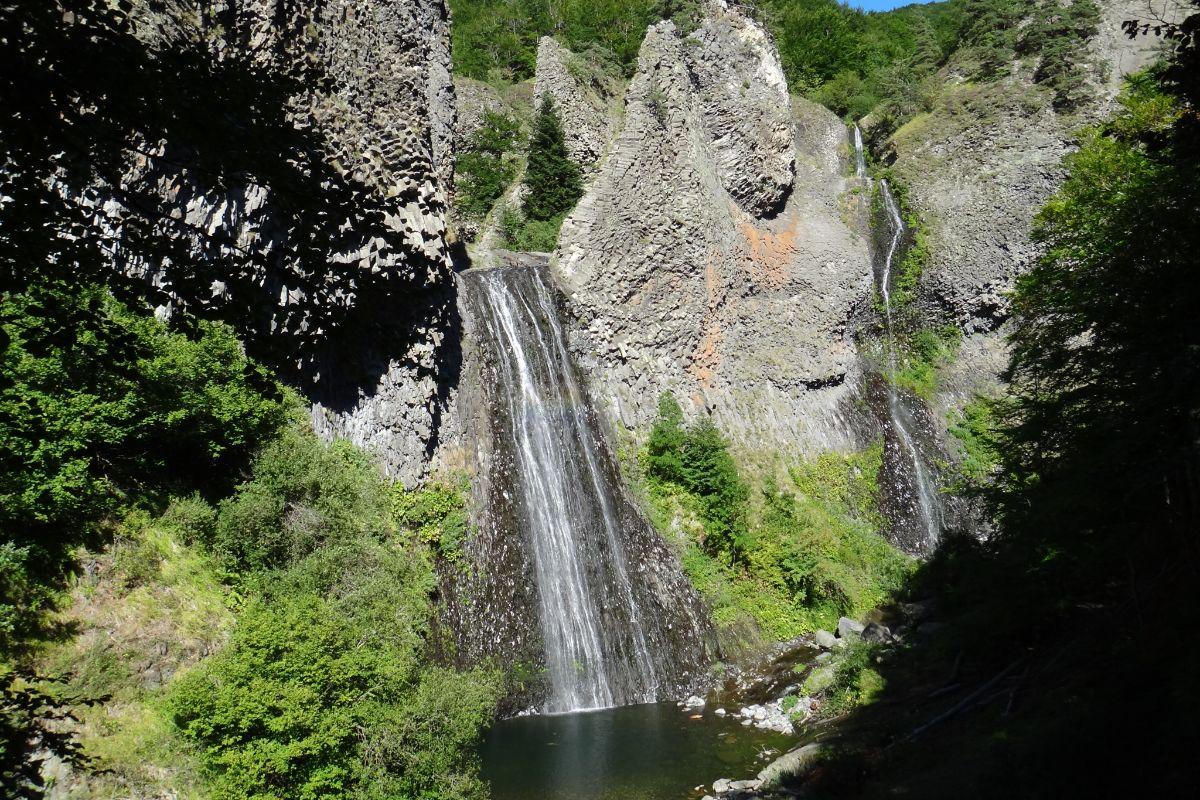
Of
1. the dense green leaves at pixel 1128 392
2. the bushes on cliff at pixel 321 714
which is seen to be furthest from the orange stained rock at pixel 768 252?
the bushes on cliff at pixel 321 714

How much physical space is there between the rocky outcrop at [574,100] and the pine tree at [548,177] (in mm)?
2986

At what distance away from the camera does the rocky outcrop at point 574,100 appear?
31.2 meters

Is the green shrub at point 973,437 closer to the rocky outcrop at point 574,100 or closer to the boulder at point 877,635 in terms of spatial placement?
the boulder at point 877,635

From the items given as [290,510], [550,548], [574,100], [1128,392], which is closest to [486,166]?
[574,100]

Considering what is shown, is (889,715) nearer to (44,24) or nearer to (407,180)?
(44,24)

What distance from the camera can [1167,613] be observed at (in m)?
7.34

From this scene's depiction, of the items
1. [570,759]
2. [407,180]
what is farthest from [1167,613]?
[407,180]

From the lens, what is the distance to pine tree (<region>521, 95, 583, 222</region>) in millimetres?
27672

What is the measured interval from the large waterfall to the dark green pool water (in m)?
1.15

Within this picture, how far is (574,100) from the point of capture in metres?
31.7

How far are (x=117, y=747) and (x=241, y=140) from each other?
7979 mm

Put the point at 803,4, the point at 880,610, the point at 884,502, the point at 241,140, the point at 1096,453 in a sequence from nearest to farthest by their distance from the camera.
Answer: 1. the point at 241,140
2. the point at 1096,453
3. the point at 880,610
4. the point at 884,502
5. the point at 803,4

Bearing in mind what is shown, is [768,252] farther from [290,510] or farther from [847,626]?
[290,510]

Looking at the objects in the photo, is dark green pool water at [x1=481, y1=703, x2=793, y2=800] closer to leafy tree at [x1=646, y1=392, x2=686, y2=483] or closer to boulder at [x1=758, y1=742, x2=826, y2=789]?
boulder at [x1=758, y1=742, x2=826, y2=789]
